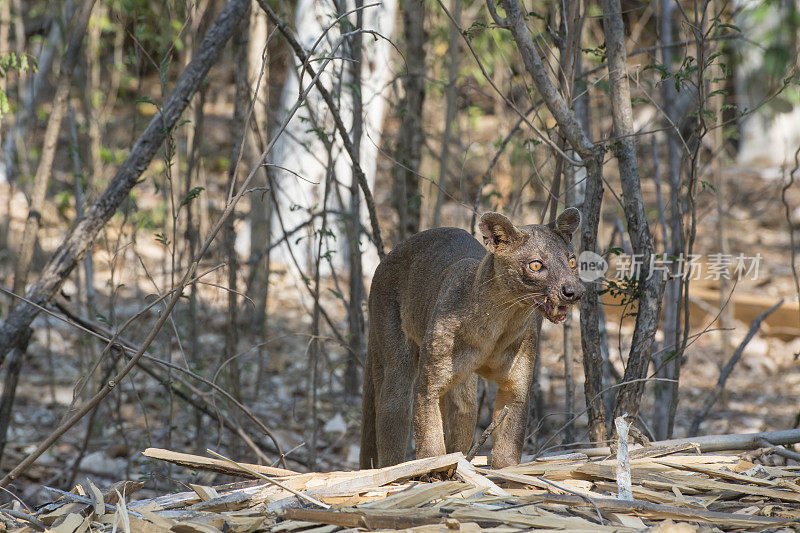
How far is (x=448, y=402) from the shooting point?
437 cm

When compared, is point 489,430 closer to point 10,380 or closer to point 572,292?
point 572,292

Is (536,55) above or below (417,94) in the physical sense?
below

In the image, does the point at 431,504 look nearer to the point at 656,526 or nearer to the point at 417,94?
the point at 656,526

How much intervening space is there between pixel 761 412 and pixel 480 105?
10.4 m

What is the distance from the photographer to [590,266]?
4.01m

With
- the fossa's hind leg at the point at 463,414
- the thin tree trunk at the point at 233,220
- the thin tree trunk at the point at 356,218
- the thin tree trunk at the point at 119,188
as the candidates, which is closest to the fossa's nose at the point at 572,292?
the fossa's hind leg at the point at 463,414

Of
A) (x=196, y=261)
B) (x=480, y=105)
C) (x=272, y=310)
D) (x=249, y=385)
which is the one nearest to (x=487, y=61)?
(x=272, y=310)

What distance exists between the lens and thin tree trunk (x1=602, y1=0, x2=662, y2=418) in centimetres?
412

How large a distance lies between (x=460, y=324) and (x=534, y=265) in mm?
442

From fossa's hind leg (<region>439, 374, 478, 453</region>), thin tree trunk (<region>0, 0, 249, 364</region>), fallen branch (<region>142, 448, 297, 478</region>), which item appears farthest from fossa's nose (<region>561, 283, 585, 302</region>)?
thin tree trunk (<region>0, 0, 249, 364</region>)

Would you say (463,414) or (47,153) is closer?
(463,414)

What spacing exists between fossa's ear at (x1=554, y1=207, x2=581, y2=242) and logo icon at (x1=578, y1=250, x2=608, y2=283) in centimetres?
30

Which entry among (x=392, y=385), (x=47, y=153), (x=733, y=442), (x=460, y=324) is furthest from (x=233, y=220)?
(x=733, y=442)

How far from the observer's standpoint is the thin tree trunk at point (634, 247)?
4.12 metres
